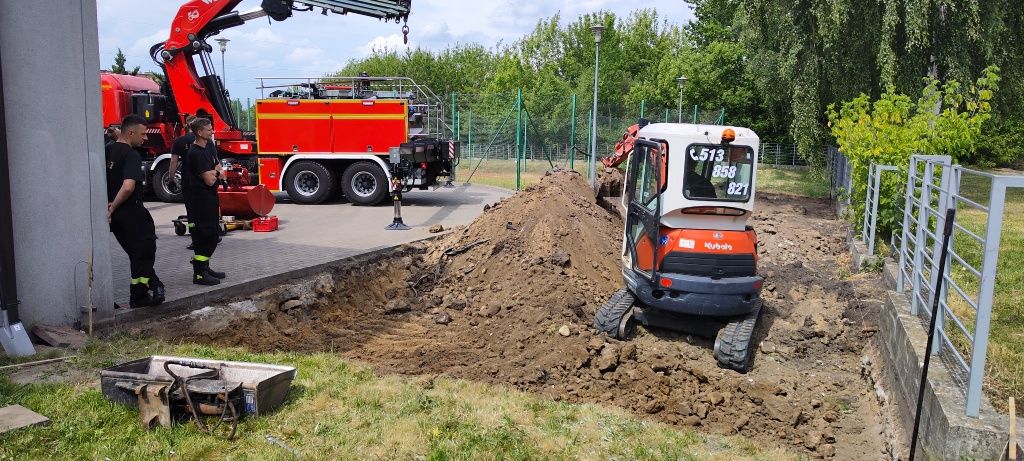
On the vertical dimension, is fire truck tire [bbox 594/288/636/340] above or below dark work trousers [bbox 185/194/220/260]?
below

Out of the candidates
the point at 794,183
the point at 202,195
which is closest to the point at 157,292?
the point at 202,195

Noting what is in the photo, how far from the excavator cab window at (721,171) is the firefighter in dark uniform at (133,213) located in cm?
506

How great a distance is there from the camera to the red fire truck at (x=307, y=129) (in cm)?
1544

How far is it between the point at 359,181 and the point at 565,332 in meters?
9.93

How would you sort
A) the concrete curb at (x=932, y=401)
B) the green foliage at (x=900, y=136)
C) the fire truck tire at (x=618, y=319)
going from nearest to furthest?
1. the concrete curb at (x=932, y=401)
2. the fire truck tire at (x=618, y=319)
3. the green foliage at (x=900, y=136)

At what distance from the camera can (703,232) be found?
23.0 feet

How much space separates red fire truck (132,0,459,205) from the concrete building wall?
349 inches

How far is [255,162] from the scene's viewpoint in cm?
1669

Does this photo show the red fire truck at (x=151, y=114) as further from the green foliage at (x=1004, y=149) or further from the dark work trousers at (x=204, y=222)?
the green foliage at (x=1004, y=149)

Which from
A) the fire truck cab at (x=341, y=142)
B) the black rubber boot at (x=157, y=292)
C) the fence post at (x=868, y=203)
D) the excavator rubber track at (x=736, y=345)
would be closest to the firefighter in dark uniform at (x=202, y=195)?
the black rubber boot at (x=157, y=292)

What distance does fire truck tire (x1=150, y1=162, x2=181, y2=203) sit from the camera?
1595 centimetres

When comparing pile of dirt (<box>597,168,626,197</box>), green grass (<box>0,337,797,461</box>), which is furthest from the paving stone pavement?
pile of dirt (<box>597,168,626,197</box>)

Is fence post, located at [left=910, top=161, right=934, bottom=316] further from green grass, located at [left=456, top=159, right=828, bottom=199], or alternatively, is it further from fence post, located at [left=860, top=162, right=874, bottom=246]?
green grass, located at [left=456, top=159, right=828, bottom=199]

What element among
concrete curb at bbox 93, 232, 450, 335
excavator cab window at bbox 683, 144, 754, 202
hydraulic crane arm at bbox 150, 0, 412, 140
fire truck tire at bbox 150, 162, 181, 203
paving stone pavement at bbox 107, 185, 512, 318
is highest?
hydraulic crane arm at bbox 150, 0, 412, 140
